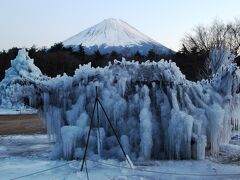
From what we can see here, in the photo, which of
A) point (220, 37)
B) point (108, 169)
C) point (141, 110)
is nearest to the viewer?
point (108, 169)

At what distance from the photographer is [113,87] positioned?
1470cm

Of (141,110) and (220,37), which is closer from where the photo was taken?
(141,110)

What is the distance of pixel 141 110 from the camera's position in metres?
14.3

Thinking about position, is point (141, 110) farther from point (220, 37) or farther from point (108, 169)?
point (220, 37)

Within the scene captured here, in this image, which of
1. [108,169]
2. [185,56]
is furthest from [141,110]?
[185,56]

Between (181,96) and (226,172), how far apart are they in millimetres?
3425

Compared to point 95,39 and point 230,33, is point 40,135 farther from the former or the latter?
point 95,39

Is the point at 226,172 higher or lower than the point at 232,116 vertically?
lower

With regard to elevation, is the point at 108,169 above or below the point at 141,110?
below

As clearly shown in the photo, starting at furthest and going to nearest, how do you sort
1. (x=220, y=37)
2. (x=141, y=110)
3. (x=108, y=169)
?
(x=220, y=37) < (x=141, y=110) < (x=108, y=169)

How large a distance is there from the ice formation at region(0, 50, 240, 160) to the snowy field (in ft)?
2.19

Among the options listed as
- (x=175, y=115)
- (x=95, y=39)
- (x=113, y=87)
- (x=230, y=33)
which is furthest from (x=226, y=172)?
(x=95, y=39)

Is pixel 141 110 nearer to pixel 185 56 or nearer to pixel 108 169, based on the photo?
pixel 108 169

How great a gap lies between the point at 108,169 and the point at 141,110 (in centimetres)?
265
